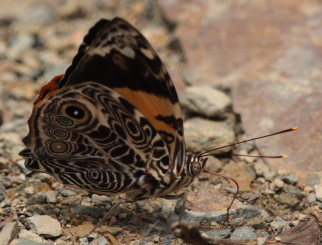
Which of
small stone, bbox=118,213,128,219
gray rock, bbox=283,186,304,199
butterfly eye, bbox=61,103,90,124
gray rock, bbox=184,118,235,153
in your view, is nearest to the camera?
butterfly eye, bbox=61,103,90,124

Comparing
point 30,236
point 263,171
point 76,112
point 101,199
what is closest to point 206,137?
point 263,171

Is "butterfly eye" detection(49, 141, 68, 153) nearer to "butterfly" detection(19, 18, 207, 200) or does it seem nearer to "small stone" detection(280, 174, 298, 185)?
"butterfly" detection(19, 18, 207, 200)

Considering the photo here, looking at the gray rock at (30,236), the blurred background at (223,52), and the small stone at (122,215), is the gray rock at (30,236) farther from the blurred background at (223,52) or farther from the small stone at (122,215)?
the blurred background at (223,52)

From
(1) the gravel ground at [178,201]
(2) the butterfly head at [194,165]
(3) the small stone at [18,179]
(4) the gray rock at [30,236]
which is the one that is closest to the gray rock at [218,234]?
(1) the gravel ground at [178,201]

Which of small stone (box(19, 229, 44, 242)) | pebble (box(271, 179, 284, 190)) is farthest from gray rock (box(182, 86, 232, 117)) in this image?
small stone (box(19, 229, 44, 242))

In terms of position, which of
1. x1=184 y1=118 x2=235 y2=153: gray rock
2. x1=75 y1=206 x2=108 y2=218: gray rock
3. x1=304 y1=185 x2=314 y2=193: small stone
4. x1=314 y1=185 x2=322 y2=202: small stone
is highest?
x1=184 y1=118 x2=235 y2=153: gray rock
